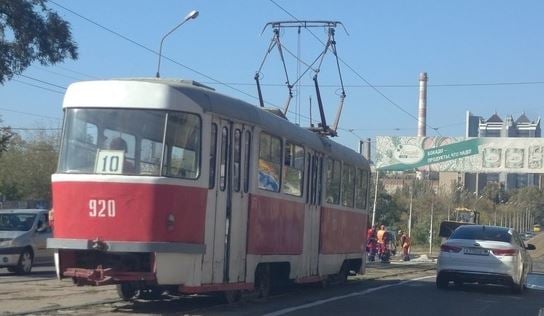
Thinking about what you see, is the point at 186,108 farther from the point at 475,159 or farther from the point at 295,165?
the point at 475,159

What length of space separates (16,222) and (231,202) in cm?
1137

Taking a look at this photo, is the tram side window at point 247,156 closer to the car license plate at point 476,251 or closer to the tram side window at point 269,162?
the tram side window at point 269,162

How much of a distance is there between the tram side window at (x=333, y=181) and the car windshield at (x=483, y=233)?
2.93 meters

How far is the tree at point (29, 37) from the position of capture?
22547 millimetres

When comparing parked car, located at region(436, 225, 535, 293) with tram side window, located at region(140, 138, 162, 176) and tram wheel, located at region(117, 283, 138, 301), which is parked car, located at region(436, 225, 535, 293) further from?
tram side window, located at region(140, 138, 162, 176)

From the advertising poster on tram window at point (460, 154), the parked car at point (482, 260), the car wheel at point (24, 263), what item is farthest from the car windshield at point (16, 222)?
the advertising poster on tram window at point (460, 154)

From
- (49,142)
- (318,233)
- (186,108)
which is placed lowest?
(318,233)

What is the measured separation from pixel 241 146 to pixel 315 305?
3.36 m

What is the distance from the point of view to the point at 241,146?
14.4 metres

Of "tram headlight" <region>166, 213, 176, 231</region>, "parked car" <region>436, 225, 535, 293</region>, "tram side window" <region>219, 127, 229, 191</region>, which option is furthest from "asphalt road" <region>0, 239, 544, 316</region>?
"tram side window" <region>219, 127, 229, 191</region>

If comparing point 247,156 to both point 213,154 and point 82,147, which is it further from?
point 82,147

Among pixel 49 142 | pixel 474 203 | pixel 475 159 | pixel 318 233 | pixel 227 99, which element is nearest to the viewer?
pixel 227 99

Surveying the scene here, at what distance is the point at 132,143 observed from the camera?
1261 centimetres

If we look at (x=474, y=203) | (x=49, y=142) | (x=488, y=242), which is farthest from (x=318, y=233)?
(x=474, y=203)
